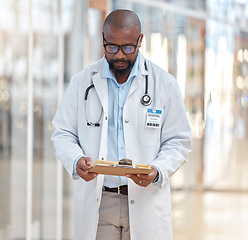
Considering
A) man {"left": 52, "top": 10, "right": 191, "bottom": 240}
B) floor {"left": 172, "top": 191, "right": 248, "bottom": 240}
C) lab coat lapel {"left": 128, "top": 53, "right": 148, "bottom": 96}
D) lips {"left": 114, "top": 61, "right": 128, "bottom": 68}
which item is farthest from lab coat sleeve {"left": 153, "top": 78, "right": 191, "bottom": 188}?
floor {"left": 172, "top": 191, "right": 248, "bottom": 240}

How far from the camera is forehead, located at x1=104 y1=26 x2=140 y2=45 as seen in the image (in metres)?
2.46

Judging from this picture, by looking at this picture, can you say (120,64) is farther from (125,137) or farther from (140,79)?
(125,137)

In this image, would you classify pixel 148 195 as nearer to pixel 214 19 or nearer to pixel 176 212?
pixel 176 212

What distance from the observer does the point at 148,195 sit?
2.58 metres

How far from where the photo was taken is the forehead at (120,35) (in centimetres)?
246

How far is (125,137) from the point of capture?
A: 2541mm

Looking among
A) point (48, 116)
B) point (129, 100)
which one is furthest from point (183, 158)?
point (48, 116)

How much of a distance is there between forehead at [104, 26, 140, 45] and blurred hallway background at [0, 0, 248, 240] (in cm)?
211

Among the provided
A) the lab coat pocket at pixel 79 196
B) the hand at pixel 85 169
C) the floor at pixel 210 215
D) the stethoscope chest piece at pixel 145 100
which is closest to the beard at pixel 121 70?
the stethoscope chest piece at pixel 145 100

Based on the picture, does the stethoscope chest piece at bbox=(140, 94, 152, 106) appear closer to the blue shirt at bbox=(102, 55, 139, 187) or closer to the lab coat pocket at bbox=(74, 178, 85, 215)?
the blue shirt at bbox=(102, 55, 139, 187)

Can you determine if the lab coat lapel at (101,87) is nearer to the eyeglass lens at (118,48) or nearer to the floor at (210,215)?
the eyeglass lens at (118,48)

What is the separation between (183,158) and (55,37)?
2.74 meters

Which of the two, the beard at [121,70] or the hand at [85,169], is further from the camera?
the beard at [121,70]

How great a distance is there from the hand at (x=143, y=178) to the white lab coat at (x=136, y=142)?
11 cm
